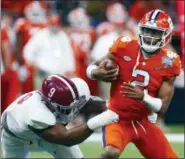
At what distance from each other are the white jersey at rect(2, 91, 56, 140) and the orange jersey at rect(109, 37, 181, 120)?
536 mm

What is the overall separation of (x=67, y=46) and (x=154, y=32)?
404 centimetres

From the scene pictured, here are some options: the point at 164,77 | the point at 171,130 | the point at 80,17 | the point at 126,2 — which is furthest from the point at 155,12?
the point at 126,2

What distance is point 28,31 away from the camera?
10477 mm

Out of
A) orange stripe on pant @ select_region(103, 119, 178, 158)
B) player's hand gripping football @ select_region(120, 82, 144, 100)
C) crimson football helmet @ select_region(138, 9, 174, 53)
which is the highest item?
crimson football helmet @ select_region(138, 9, 174, 53)

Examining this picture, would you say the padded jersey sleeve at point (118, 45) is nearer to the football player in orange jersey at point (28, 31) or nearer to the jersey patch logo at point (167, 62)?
the jersey patch logo at point (167, 62)

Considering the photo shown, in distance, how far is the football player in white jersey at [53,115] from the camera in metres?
5.46

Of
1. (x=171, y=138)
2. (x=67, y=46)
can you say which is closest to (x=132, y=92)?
(x=171, y=138)

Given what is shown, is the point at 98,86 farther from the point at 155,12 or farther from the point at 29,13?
the point at 155,12

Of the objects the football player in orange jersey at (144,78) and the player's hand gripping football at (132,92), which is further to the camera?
the football player in orange jersey at (144,78)

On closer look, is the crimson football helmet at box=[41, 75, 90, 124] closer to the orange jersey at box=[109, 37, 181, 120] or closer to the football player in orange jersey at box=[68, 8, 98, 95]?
the orange jersey at box=[109, 37, 181, 120]

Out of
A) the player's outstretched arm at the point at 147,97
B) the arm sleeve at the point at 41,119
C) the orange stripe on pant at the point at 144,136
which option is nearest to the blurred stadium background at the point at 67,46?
the orange stripe on pant at the point at 144,136

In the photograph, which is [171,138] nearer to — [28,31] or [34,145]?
[28,31]

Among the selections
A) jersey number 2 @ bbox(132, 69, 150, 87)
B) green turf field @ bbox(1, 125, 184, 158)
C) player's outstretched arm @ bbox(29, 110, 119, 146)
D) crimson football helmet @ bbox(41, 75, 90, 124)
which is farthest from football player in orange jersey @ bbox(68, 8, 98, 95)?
player's outstretched arm @ bbox(29, 110, 119, 146)

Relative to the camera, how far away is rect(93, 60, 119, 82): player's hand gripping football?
5.63 metres
